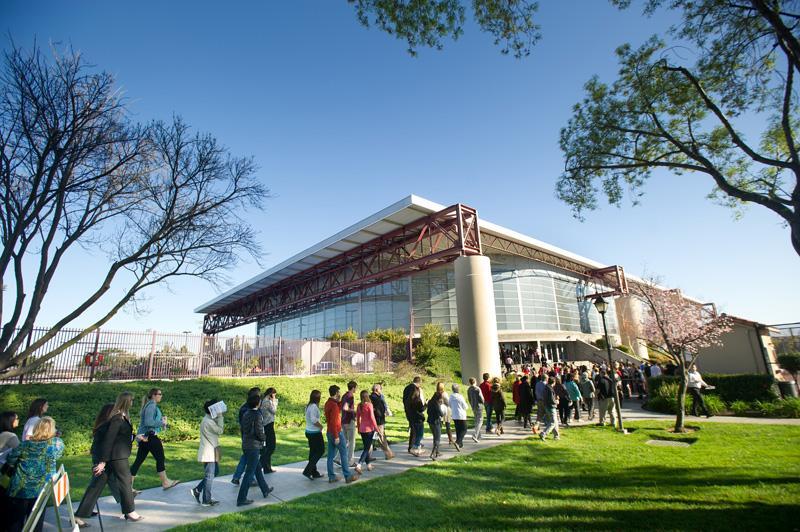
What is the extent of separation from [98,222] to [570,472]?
1448 centimetres

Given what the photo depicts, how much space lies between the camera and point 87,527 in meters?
5.43

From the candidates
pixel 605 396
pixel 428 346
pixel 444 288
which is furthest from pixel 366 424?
pixel 444 288

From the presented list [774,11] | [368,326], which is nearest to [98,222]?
[774,11]

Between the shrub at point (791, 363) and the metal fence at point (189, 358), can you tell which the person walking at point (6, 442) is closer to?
the metal fence at point (189, 358)

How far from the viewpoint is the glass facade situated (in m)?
33.4

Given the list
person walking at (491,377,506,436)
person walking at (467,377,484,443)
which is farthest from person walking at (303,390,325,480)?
person walking at (491,377,506,436)

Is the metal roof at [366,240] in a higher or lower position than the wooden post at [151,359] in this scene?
higher

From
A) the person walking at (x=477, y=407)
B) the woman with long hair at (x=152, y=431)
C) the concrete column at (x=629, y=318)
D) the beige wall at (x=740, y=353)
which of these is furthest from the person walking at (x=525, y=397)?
the concrete column at (x=629, y=318)

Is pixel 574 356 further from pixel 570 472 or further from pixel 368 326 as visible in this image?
pixel 570 472

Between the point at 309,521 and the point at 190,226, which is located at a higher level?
the point at 190,226

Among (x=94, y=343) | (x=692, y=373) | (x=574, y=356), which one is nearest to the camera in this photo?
(x=692, y=373)

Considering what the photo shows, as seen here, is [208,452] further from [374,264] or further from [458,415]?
[374,264]

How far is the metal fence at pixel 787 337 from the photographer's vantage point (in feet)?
68.0

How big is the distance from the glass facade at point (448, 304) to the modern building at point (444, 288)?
0.09 metres
